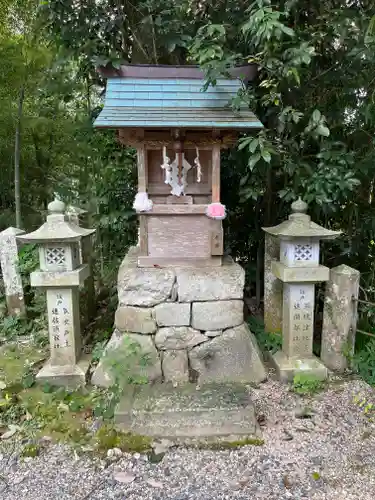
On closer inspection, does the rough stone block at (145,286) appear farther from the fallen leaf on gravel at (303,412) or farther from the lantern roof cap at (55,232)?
the fallen leaf on gravel at (303,412)

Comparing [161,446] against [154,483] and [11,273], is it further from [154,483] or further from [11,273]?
[11,273]

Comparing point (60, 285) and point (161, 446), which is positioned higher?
point (60, 285)

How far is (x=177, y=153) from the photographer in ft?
10.5

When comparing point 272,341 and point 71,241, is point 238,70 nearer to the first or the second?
point 71,241

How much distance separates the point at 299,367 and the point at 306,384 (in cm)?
17

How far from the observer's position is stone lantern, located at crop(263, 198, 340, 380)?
319cm

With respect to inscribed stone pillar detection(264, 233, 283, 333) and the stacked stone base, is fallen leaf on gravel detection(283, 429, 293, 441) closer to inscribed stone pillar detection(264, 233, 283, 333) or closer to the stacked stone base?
the stacked stone base

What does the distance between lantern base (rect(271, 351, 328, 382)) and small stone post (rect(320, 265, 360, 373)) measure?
0.18 metres

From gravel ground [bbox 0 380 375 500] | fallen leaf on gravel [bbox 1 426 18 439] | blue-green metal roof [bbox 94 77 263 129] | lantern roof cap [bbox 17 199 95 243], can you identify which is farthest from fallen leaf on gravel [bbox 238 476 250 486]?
blue-green metal roof [bbox 94 77 263 129]

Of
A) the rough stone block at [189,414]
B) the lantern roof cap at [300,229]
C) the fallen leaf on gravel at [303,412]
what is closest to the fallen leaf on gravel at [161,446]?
the rough stone block at [189,414]

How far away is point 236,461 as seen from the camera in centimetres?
232

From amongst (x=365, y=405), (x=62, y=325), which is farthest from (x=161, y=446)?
(x=365, y=405)

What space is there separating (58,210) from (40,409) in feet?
5.46

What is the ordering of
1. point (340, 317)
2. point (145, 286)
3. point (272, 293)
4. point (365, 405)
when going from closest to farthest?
point (365, 405), point (145, 286), point (340, 317), point (272, 293)
